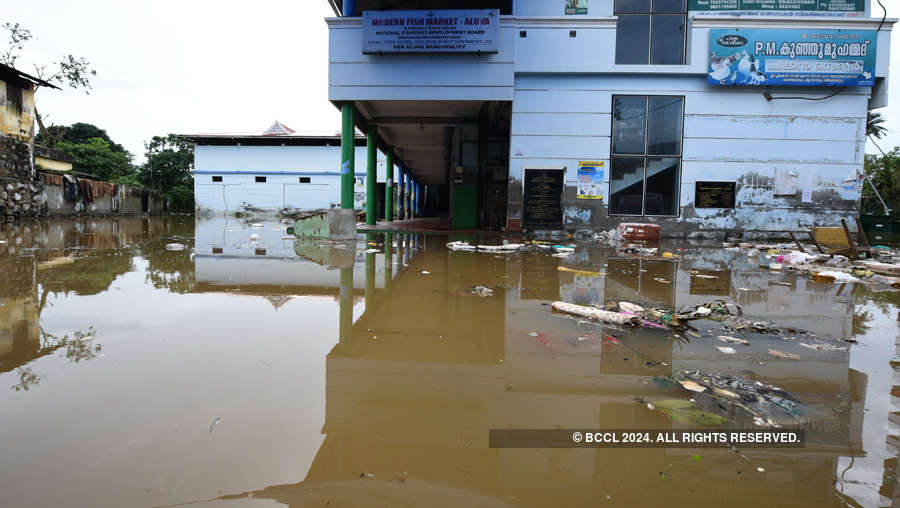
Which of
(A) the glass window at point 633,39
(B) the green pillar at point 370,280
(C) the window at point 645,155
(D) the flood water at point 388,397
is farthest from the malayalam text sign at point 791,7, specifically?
(B) the green pillar at point 370,280

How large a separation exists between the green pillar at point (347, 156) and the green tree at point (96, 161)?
28722mm

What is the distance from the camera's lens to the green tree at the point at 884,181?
2289 centimetres

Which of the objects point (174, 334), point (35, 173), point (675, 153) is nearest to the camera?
point (174, 334)

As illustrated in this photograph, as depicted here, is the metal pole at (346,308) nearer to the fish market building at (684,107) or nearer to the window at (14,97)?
the fish market building at (684,107)

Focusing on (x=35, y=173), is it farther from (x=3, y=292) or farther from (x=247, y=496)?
(x=247, y=496)

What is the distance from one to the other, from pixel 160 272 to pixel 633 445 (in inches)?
221

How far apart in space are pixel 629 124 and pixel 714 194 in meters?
2.99

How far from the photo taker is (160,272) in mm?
5594

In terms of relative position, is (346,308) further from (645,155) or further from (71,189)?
(71,189)

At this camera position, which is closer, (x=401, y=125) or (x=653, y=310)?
(x=653, y=310)

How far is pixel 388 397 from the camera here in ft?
7.06

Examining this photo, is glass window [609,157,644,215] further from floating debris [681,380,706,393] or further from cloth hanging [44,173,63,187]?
cloth hanging [44,173,63,187]

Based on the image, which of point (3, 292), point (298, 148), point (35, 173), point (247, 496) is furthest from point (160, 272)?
point (298, 148)

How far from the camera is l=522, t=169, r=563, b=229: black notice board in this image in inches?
505
